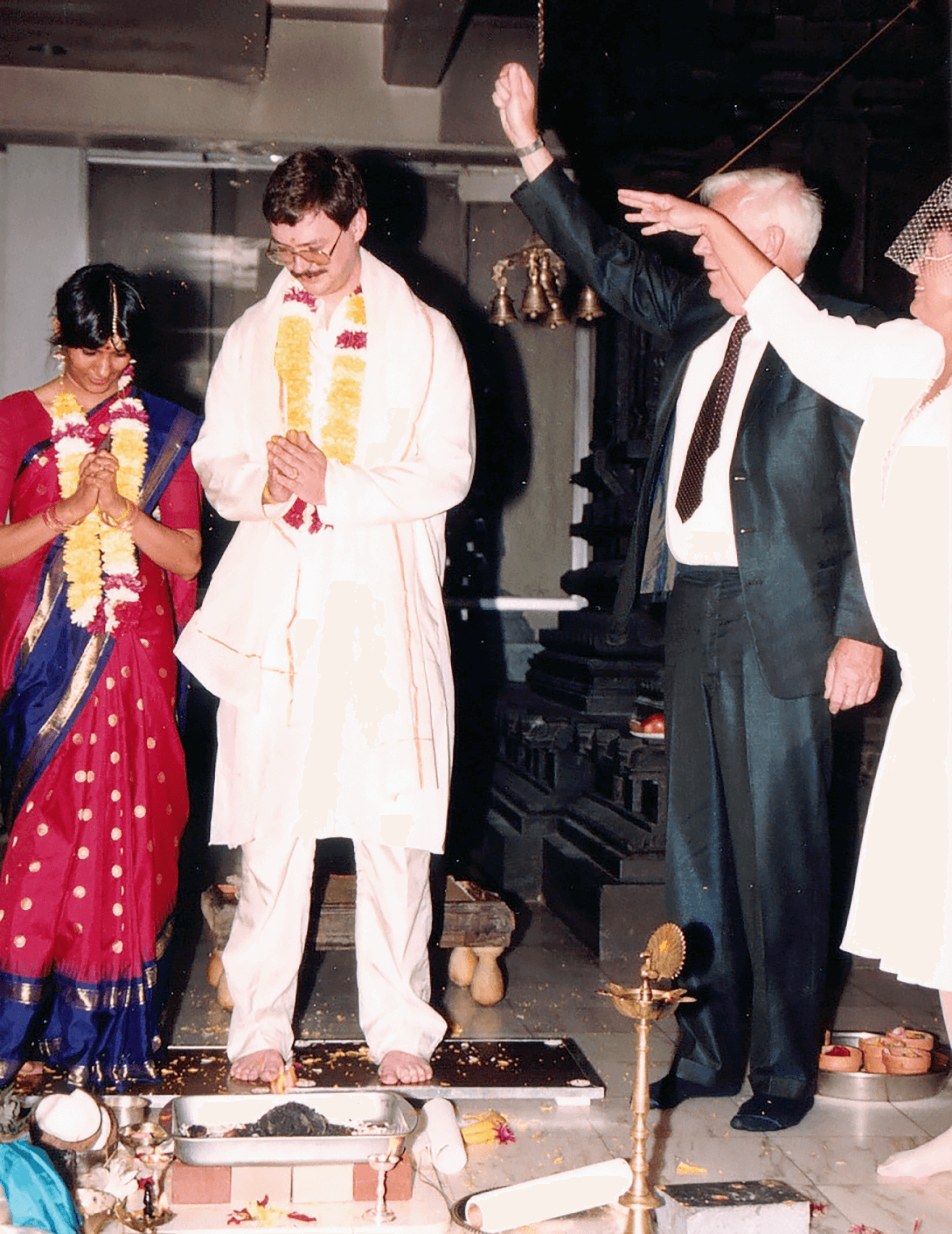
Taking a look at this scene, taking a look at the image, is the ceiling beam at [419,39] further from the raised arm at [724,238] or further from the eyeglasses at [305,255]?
the raised arm at [724,238]

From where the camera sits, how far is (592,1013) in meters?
3.94

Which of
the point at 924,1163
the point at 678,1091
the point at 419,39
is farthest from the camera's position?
the point at 419,39

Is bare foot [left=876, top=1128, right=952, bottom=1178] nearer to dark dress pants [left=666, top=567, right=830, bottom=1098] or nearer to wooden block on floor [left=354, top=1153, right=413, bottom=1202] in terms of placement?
dark dress pants [left=666, top=567, right=830, bottom=1098]

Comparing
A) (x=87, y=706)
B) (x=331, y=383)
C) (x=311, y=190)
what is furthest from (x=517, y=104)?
(x=87, y=706)

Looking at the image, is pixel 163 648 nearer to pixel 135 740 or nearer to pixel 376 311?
pixel 135 740

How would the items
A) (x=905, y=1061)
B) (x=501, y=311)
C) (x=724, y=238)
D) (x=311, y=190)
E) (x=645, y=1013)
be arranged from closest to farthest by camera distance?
(x=645, y=1013)
(x=724, y=238)
(x=311, y=190)
(x=905, y=1061)
(x=501, y=311)

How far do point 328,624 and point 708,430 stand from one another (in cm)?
97

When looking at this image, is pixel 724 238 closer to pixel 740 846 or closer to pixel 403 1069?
pixel 740 846

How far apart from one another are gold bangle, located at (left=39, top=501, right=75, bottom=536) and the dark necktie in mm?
1411

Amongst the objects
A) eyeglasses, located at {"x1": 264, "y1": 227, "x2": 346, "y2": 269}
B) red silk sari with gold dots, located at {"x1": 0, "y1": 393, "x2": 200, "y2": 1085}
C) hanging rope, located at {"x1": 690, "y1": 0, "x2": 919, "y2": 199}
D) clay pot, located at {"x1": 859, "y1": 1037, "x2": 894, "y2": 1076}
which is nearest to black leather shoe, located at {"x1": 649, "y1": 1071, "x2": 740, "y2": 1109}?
clay pot, located at {"x1": 859, "y1": 1037, "x2": 894, "y2": 1076}

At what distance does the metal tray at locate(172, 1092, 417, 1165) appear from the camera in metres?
2.53

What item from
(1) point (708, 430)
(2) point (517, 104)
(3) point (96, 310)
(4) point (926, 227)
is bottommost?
(1) point (708, 430)

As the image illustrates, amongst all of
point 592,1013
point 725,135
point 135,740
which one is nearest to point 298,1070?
point 135,740

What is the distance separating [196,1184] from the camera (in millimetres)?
2518
